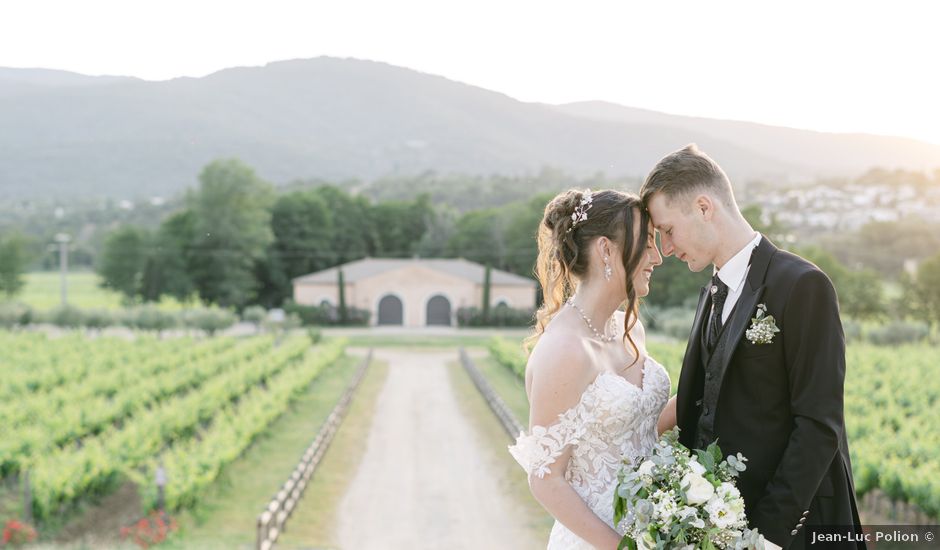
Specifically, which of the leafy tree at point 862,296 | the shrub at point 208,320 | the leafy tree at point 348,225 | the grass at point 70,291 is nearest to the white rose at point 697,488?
the shrub at point 208,320

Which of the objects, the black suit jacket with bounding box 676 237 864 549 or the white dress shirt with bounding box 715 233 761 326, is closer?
the black suit jacket with bounding box 676 237 864 549

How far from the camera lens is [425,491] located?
49.3 feet

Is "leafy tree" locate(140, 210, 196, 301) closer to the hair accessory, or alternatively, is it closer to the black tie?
the hair accessory

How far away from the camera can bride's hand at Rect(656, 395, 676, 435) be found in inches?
156

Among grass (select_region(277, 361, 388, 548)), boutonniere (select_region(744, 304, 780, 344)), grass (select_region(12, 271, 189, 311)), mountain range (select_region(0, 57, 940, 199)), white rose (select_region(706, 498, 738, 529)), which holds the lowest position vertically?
grass (select_region(12, 271, 189, 311))

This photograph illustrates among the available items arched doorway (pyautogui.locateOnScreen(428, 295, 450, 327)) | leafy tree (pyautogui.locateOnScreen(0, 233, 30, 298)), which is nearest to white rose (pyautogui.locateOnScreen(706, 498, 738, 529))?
arched doorway (pyautogui.locateOnScreen(428, 295, 450, 327))

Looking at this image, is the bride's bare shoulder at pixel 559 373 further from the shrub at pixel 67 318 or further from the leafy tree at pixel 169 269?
the leafy tree at pixel 169 269

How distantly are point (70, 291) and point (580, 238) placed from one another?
229 ft

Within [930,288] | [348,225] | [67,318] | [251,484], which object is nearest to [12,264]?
[67,318]

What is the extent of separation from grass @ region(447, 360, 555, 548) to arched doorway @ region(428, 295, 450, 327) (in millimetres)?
22916

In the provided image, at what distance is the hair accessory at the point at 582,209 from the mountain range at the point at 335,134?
32.8 ft

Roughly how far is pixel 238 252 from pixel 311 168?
144 feet

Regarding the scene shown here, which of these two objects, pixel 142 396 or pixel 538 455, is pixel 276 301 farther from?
pixel 538 455

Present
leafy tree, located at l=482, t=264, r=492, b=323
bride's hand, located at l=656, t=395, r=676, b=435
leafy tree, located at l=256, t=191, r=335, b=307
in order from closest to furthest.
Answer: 1. bride's hand, located at l=656, t=395, r=676, b=435
2. leafy tree, located at l=482, t=264, r=492, b=323
3. leafy tree, located at l=256, t=191, r=335, b=307
